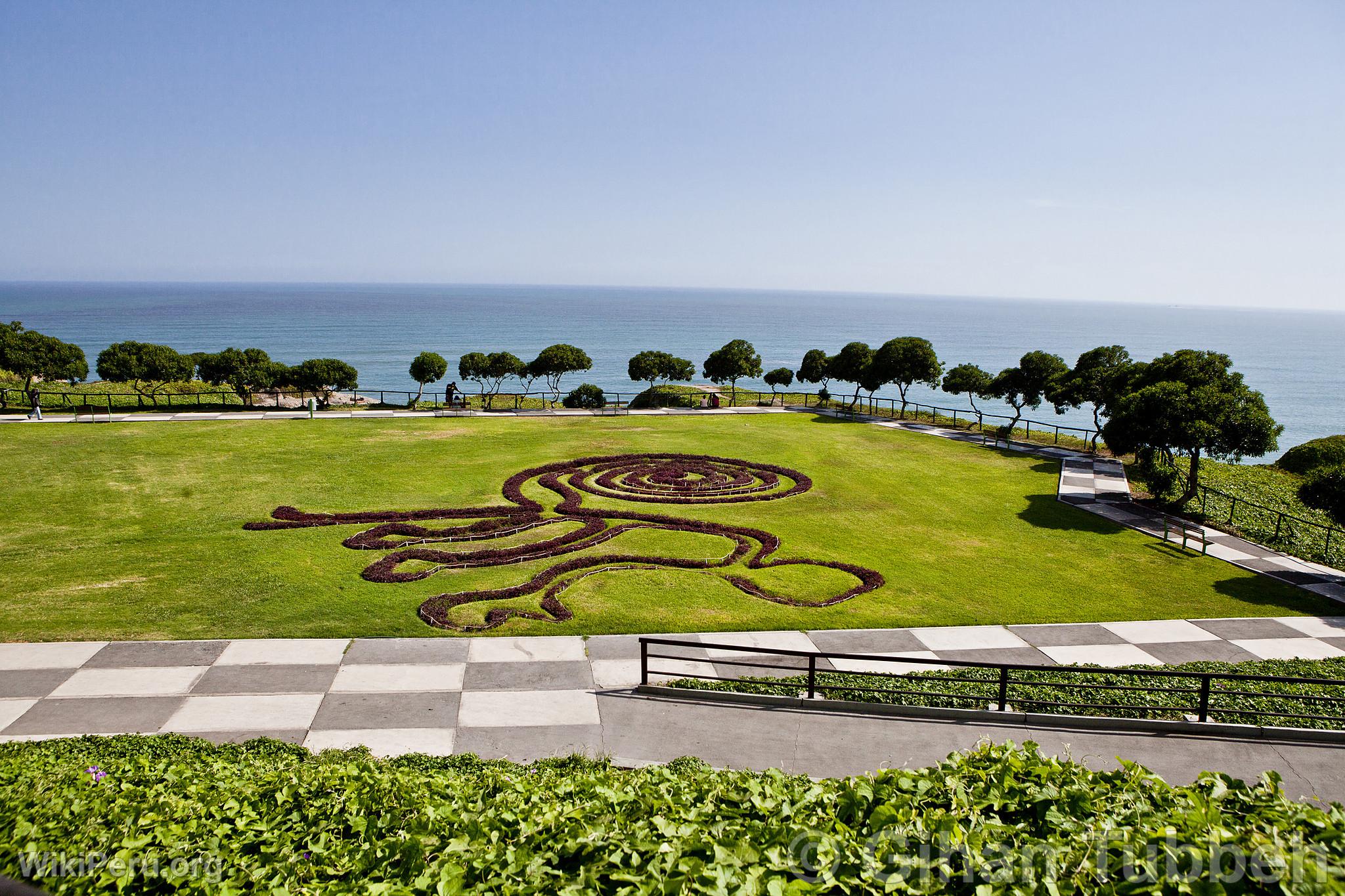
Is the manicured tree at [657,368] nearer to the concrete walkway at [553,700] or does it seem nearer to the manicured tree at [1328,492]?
the manicured tree at [1328,492]

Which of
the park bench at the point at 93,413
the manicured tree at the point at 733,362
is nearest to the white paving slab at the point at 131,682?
the park bench at the point at 93,413

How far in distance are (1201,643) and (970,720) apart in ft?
24.8

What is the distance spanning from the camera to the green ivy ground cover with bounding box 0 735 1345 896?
4637mm

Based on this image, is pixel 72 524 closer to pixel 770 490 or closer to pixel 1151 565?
pixel 770 490

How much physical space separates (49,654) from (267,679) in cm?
488

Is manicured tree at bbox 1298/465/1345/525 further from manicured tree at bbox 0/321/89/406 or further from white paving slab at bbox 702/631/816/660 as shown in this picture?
manicured tree at bbox 0/321/89/406

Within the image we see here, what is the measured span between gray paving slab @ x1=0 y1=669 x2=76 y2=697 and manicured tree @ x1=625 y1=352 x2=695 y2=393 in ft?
132

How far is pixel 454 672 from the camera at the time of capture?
14.8 meters

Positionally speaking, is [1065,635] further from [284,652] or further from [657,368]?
[657,368]

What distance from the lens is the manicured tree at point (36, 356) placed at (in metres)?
43.9

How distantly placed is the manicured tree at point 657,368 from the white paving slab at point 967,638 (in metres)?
36.8

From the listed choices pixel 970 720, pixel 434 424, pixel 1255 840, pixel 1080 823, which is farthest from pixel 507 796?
pixel 434 424

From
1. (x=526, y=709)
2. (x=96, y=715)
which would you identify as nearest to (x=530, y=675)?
(x=526, y=709)

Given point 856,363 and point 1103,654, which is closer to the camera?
point 1103,654
